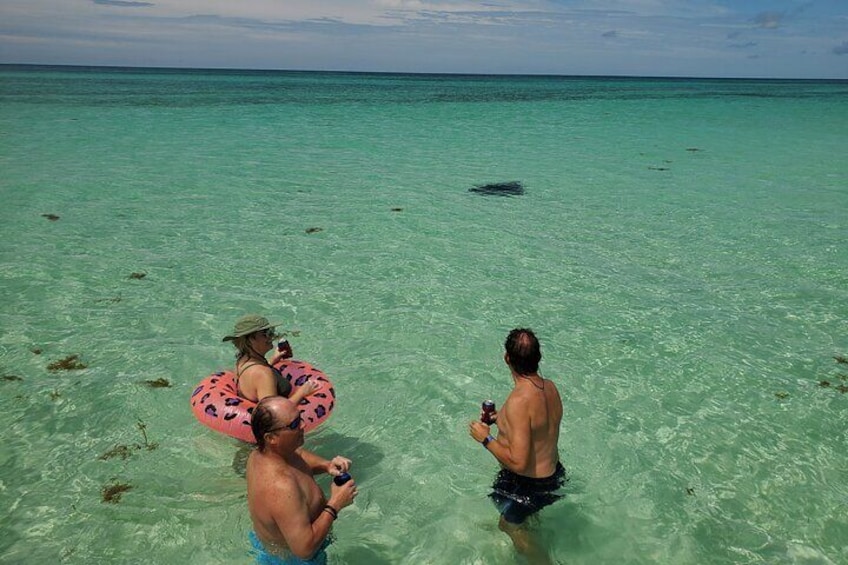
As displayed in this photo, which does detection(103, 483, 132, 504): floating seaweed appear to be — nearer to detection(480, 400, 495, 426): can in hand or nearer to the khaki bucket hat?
the khaki bucket hat

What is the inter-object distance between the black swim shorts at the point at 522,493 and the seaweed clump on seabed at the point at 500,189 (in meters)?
13.1

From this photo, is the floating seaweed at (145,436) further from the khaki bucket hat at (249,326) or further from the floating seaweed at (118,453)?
the khaki bucket hat at (249,326)

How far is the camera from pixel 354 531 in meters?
4.89

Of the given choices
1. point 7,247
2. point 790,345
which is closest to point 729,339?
point 790,345

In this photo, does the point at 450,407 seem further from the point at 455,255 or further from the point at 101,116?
the point at 101,116

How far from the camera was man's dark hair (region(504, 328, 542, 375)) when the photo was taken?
391 centimetres

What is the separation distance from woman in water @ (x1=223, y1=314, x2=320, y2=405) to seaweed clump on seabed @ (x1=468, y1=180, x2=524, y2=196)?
1227 centimetres

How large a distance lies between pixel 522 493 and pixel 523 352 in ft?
3.55

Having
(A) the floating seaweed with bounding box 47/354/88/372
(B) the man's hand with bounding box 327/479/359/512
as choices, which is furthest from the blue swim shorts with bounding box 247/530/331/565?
(A) the floating seaweed with bounding box 47/354/88/372

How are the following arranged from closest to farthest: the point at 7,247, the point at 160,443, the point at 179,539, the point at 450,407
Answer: the point at 179,539
the point at 160,443
the point at 450,407
the point at 7,247

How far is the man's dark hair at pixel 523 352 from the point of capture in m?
3.91

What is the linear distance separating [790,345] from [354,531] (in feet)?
20.3

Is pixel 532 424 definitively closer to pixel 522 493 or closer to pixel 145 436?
pixel 522 493

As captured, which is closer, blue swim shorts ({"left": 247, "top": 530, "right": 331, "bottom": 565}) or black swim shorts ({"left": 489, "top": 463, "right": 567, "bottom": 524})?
blue swim shorts ({"left": 247, "top": 530, "right": 331, "bottom": 565})
